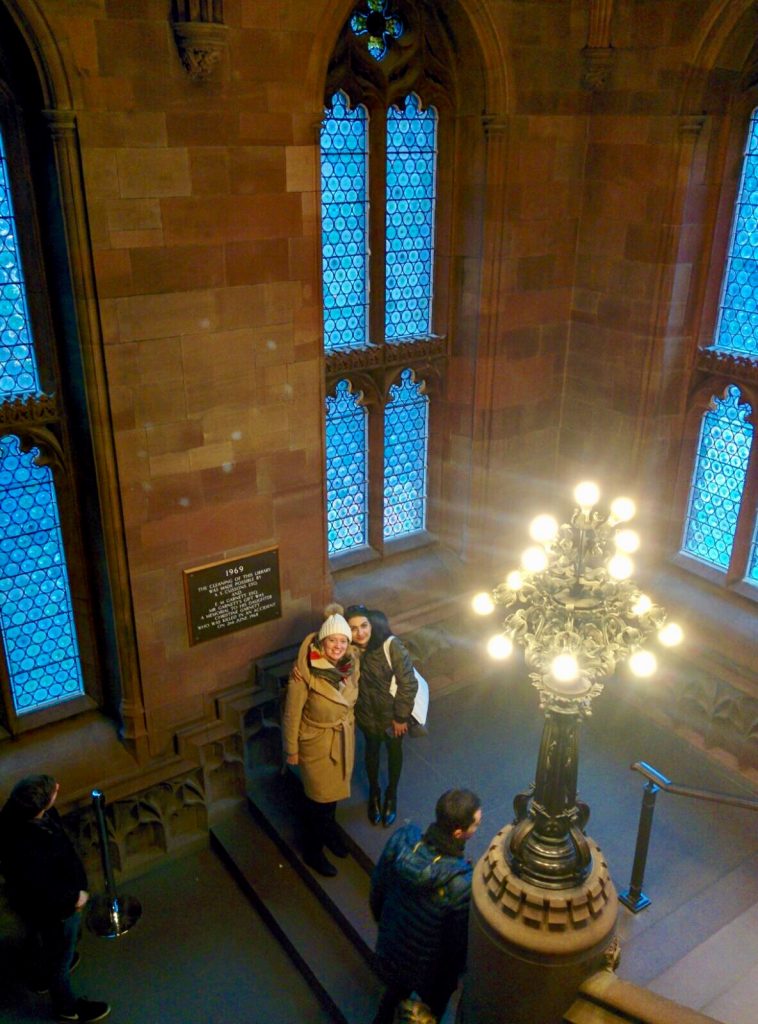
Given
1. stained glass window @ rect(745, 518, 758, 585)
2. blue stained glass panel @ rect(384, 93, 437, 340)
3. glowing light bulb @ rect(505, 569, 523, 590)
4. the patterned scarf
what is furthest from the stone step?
blue stained glass panel @ rect(384, 93, 437, 340)

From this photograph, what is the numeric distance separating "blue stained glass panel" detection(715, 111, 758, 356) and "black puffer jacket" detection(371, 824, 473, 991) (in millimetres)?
4502

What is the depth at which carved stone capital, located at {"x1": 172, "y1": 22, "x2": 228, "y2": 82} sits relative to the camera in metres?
5.34

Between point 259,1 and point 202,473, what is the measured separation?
9.11 ft

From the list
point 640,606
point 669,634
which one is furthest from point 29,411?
point 669,634

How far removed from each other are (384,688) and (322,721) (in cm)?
45

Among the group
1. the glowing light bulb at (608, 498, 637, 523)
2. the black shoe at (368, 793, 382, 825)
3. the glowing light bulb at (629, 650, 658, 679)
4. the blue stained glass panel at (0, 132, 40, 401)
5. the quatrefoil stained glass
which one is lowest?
the black shoe at (368, 793, 382, 825)

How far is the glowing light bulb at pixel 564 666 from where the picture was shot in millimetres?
4355

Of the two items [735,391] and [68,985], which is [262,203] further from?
[68,985]

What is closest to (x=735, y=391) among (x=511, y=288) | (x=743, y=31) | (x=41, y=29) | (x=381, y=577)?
(x=511, y=288)

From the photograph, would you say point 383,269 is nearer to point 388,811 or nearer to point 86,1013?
point 388,811

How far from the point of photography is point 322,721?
6.16 meters

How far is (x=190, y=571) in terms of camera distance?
21.1ft

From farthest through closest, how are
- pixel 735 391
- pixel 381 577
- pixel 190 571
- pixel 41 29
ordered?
pixel 381 577
pixel 735 391
pixel 190 571
pixel 41 29

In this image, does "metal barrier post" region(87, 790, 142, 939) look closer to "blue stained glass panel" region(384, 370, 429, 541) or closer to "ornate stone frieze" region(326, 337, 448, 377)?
"blue stained glass panel" region(384, 370, 429, 541)
